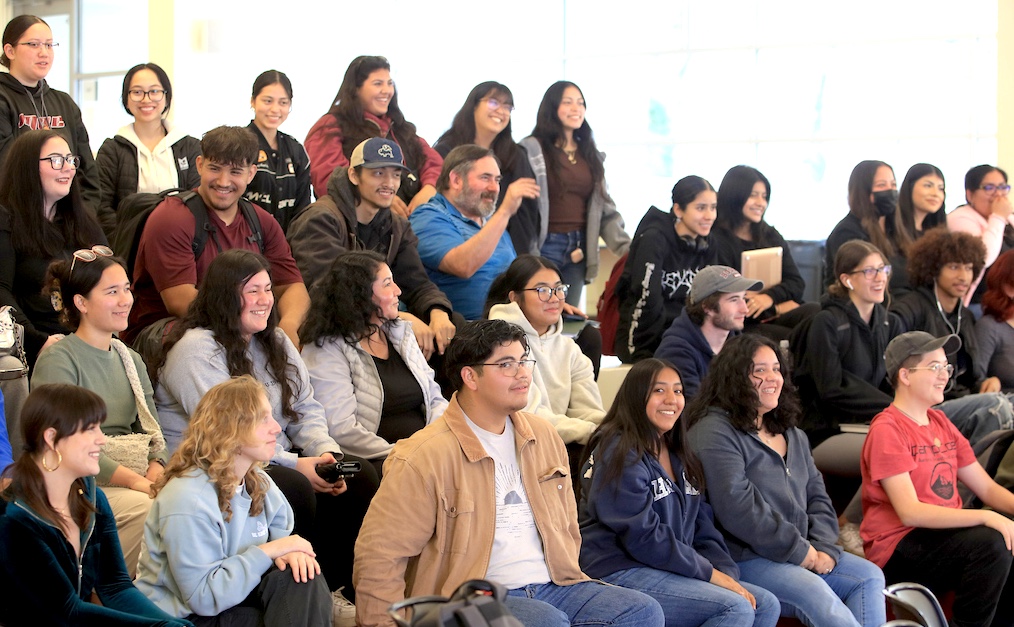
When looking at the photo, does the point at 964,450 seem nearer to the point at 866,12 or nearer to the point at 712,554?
the point at 712,554

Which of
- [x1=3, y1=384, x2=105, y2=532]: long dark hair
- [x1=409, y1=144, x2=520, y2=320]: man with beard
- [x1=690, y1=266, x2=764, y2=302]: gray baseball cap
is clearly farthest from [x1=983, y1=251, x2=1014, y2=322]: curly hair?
[x1=3, y1=384, x2=105, y2=532]: long dark hair

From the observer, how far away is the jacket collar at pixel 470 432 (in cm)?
314

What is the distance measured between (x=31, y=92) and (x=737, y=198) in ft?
10.2

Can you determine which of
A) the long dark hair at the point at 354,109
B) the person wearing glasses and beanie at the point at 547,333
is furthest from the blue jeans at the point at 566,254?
the person wearing glasses and beanie at the point at 547,333

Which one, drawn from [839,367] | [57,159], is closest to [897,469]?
[839,367]

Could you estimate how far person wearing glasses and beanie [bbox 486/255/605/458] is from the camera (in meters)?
4.33


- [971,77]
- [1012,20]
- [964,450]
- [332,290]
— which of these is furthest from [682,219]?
[971,77]

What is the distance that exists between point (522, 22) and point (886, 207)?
17.0ft

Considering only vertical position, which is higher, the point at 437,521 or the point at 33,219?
the point at 33,219

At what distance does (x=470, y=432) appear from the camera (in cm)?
319

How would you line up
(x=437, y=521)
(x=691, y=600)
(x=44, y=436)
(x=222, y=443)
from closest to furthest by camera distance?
(x=44, y=436) → (x=222, y=443) → (x=437, y=521) → (x=691, y=600)

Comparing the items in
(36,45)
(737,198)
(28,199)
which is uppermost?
(36,45)

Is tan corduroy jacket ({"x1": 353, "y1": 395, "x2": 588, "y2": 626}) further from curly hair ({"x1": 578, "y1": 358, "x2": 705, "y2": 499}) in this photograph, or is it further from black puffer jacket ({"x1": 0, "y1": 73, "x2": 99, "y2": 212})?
black puffer jacket ({"x1": 0, "y1": 73, "x2": 99, "y2": 212})

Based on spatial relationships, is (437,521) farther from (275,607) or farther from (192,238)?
(192,238)
